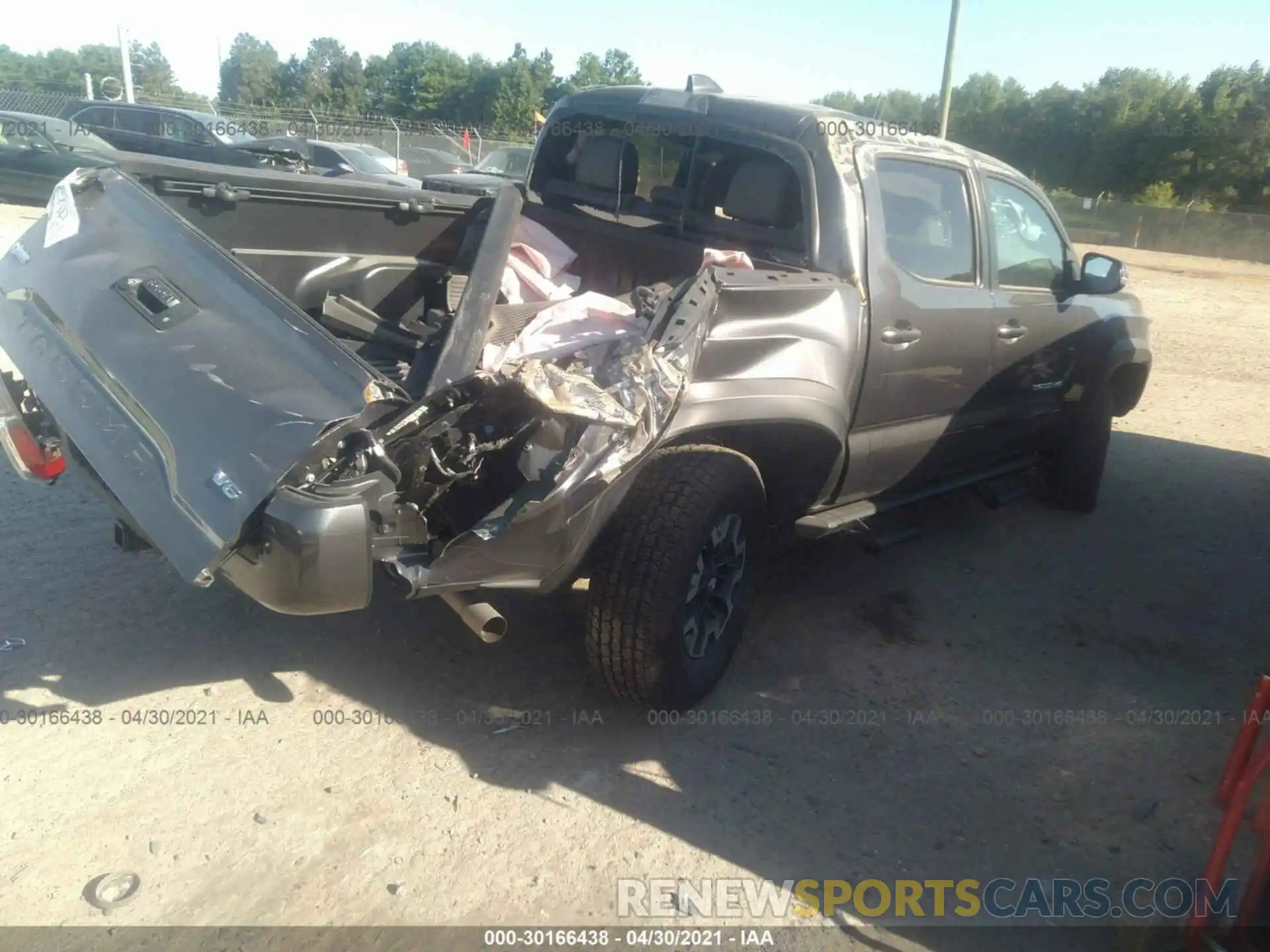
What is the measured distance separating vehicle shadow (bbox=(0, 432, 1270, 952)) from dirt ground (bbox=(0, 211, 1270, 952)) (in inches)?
0.5

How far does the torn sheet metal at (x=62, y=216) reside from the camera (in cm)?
332

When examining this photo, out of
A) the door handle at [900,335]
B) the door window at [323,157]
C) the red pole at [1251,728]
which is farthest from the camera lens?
the door window at [323,157]

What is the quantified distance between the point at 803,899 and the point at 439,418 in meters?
1.61

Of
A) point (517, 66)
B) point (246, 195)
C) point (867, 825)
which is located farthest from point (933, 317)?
point (517, 66)

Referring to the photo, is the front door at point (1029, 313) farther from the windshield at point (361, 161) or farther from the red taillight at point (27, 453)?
the windshield at point (361, 161)

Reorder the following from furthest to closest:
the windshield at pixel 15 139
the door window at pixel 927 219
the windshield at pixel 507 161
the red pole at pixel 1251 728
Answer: the windshield at pixel 507 161
the windshield at pixel 15 139
the door window at pixel 927 219
the red pole at pixel 1251 728

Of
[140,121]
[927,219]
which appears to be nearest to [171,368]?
[927,219]

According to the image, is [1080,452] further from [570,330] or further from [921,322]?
[570,330]

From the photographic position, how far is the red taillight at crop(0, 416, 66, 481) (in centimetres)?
323

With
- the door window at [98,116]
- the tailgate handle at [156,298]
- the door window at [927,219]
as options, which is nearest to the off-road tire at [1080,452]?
the door window at [927,219]

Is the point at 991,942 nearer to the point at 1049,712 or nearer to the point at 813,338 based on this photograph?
the point at 1049,712

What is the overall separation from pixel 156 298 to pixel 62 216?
2.54 ft

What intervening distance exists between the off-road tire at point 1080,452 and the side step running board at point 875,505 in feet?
1.47

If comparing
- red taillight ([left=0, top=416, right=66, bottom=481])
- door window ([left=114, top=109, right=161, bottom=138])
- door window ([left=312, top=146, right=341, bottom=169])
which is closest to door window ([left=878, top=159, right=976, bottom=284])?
red taillight ([left=0, top=416, right=66, bottom=481])
